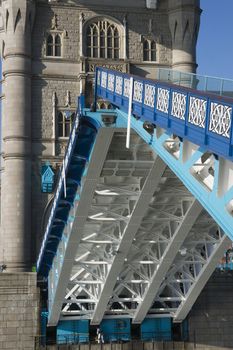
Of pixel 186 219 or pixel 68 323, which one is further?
pixel 68 323

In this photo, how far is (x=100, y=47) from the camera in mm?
56000

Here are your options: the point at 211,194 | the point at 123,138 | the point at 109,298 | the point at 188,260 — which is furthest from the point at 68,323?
the point at 211,194

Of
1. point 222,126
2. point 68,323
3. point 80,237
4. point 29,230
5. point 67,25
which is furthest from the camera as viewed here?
point 67,25

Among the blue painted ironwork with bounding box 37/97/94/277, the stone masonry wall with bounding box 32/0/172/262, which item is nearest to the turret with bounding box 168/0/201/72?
the stone masonry wall with bounding box 32/0/172/262

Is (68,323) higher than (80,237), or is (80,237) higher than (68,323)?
(80,237)

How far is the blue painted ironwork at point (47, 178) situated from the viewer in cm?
5265

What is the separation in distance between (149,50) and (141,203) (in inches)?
1043

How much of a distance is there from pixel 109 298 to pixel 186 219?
34.6ft

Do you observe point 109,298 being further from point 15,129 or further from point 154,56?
point 154,56

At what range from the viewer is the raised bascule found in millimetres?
21000

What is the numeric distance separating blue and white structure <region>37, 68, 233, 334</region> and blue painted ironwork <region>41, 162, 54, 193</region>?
6.51 m

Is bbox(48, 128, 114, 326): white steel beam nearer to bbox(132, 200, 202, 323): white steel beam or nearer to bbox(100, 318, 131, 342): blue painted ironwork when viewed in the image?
bbox(100, 318, 131, 342): blue painted ironwork

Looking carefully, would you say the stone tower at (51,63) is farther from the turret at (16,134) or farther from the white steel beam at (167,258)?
the white steel beam at (167,258)

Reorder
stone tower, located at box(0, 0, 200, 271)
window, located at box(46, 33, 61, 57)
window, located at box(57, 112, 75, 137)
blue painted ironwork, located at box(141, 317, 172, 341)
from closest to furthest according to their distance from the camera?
blue painted ironwork, located at box(141, 317, 172, 341), stone tower, located at box(0, 0, 200, 271), window, located at box(57, 112, 75, 137), window, located at box(46, 33, 61, 57)
